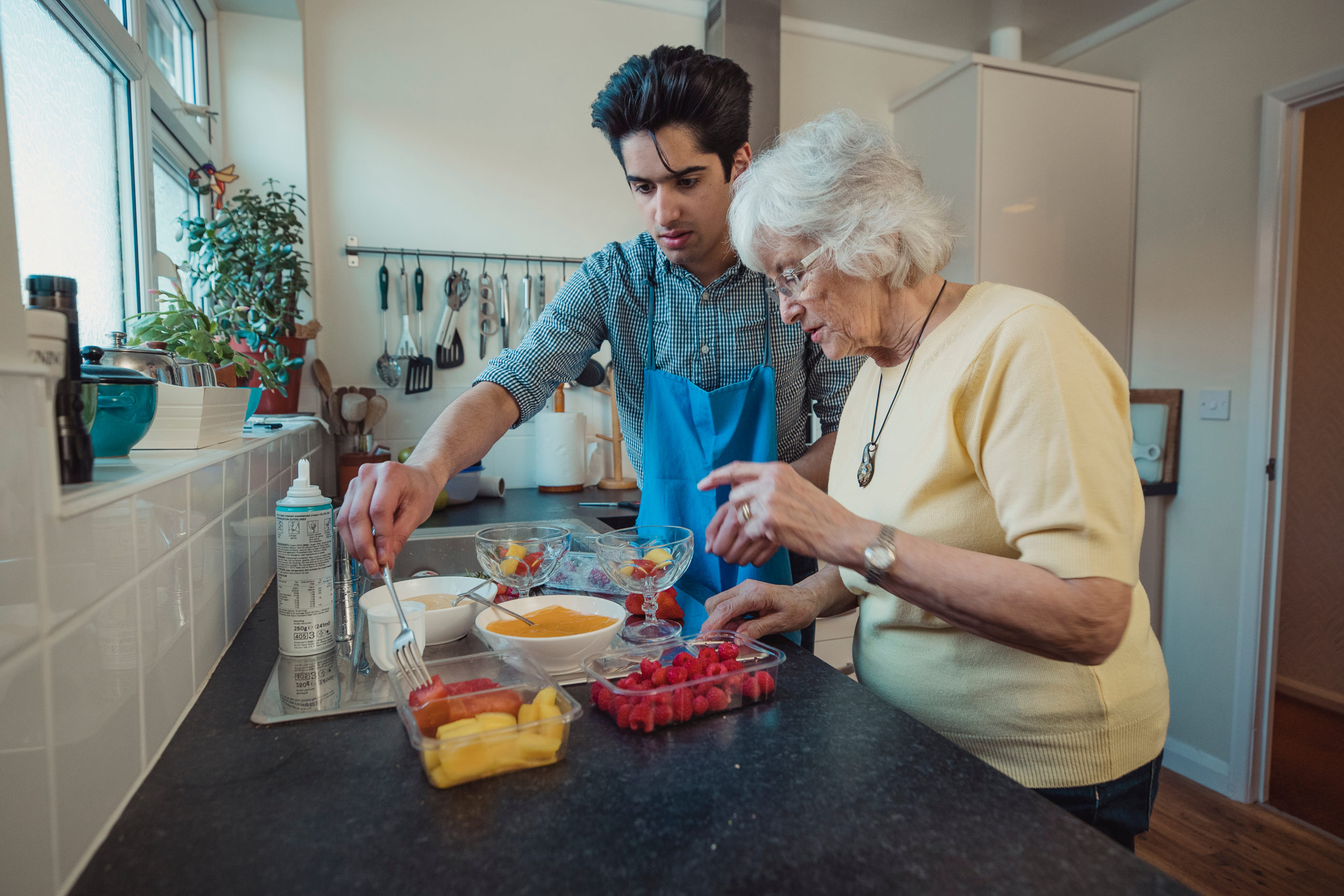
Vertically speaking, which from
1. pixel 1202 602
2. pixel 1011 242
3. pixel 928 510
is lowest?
pixel 1202 602

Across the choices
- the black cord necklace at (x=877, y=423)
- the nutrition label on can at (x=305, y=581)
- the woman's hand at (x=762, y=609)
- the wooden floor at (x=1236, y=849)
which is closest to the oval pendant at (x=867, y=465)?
the black cord necklace at (x=877, y=423)

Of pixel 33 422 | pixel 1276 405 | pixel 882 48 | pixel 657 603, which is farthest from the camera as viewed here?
pixel 882 48

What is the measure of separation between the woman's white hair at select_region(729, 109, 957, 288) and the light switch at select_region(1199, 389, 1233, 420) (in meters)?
2.15

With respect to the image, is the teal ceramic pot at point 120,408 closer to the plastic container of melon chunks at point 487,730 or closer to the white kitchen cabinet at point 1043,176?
the plastic container of melon chunks at point 487,730

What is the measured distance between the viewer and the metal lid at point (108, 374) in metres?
0.73

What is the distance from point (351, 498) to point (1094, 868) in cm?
85

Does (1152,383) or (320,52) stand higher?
(320,52)

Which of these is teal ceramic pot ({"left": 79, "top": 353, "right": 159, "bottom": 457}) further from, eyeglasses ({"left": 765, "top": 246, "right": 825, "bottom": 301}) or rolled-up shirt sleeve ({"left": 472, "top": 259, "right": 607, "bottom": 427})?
eyeglasses ({"left": 765, "top": 246, "right": 825, "bottom": 301})

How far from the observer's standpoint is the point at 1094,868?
21.1 inches

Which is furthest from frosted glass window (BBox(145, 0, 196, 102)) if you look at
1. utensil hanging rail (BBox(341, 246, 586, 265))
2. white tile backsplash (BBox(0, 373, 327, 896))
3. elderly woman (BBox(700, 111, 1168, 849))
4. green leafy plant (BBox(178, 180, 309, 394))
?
elderly woman (BBox(700, 111, 1168, 849))

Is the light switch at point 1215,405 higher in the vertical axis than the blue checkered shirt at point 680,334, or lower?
lower

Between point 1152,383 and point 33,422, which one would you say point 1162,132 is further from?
point 33,422

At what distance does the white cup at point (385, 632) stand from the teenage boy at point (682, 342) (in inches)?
14.3

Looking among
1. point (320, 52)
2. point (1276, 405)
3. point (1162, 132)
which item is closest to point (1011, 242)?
point (1162, 132)
